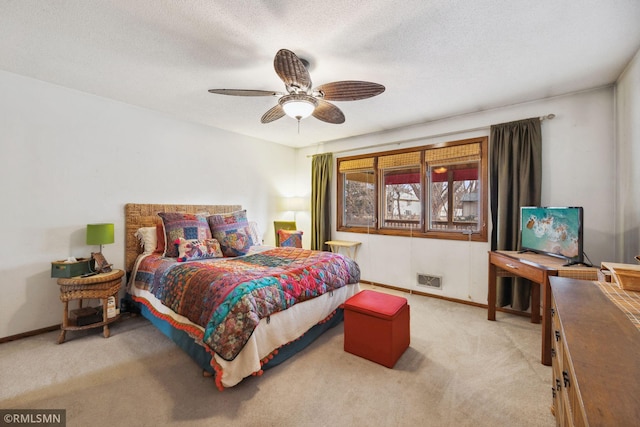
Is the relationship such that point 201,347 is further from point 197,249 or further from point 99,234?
point 99,234

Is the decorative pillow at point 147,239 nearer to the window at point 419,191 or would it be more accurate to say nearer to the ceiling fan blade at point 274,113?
the ceiling fan blade at point 274,113

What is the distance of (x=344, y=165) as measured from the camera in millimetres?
4625

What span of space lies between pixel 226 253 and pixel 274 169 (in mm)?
2243

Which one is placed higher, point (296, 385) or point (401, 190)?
point (401, 190)

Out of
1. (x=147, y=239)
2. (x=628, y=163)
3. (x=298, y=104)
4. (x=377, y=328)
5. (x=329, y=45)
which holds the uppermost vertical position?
(x=329, y=45)

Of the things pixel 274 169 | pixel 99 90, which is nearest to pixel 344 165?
pixel 274 169

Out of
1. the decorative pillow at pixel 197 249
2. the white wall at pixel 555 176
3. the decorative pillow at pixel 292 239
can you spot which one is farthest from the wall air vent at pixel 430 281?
the decorative pillow at pixel 197 249

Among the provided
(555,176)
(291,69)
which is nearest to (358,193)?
(555,176)

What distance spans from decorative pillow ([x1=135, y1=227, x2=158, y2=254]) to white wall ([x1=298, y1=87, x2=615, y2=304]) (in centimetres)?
331

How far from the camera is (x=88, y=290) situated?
2.43 metres

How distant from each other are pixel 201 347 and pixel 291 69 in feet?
6.96

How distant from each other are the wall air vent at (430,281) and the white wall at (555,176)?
66 mm

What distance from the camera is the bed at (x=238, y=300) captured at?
5.64 feet

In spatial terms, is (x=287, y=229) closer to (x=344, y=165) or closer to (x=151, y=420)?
(x=344, y=165)
